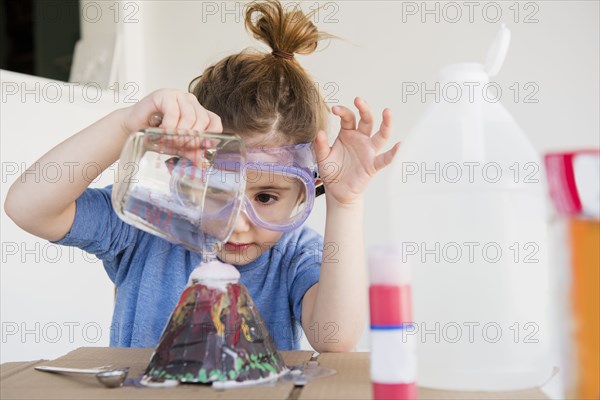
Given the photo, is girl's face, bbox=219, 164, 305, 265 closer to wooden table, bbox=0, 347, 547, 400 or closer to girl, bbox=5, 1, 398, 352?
girl, bbox=5, 1, 398, 352

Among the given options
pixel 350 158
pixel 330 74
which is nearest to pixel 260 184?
pixel 350 158

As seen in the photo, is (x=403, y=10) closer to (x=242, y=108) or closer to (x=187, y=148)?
(x=242, y=108)

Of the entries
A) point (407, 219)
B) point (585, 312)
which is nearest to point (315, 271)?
point (407, 219)

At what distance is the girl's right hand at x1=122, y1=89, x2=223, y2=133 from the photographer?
3.08 feet

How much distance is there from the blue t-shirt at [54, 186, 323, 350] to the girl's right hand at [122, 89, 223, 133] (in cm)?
38

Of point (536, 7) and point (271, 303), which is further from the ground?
point (536, 7)

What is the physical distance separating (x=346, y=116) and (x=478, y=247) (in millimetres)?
440

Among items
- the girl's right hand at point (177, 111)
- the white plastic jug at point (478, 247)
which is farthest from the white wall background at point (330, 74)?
the white plastic jug at point (478, 247)

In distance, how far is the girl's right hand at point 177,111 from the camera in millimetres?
938

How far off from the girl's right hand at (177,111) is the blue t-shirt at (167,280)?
0.38 metres

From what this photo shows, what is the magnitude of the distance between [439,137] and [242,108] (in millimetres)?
653

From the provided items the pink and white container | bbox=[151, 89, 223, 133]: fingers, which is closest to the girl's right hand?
bbox=[151, 89, 223, 133]: fingers

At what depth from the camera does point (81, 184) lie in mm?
1112

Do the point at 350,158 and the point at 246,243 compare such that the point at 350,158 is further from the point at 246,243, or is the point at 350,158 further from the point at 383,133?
the point at 246,243
